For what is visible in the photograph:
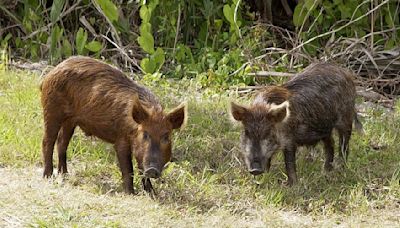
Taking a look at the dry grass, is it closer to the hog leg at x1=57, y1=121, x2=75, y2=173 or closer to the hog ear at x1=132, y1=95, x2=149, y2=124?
the hog leg at x1=57, y1=121, x2=75, y2=173

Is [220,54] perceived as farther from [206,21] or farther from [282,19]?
[282,19]

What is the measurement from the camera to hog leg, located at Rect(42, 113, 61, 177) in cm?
724

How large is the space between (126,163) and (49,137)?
2.33 ft

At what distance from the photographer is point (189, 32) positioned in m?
11.4

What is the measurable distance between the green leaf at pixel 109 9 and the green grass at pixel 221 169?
149 cm

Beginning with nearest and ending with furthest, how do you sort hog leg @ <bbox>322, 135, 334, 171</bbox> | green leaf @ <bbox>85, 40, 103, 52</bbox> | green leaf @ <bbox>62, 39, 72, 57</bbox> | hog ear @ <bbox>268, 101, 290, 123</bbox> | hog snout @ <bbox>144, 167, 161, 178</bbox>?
hog snout @ <bbox>144, 167, 161, 178</bbox> < hog ear @ <bbox>268, 101, 290, 123</bbox> < hog leg @ <bbox>322, 135, 334, 171</bbox> < green leaf @ <bbox>85, 40, 103, 52</bbox> < green leaf @ <bbox>62, 39, 72, 57</bbox>

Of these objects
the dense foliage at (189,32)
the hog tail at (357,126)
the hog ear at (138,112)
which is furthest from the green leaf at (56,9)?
the hog ear at (138,112)

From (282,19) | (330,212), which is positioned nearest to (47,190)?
(330,212)

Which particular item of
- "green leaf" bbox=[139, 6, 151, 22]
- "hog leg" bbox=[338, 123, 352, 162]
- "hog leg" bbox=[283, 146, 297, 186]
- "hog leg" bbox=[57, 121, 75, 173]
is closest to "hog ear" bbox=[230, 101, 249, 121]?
"hog leg" bbox=[283, 146, 297, 186]

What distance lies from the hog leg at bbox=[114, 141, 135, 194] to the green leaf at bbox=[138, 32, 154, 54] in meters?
3.23

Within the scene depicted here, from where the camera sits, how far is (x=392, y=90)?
1018 cm

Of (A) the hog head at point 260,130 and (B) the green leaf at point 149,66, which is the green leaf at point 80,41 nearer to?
(B) the green leaf at point 149,66

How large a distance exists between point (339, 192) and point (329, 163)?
0.65 m

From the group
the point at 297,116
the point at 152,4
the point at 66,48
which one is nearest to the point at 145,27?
the point at 152,4
